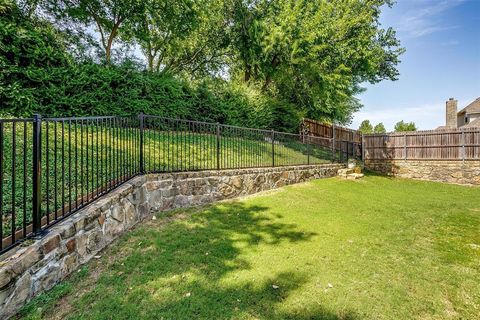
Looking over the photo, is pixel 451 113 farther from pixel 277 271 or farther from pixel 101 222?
pixel 101 222

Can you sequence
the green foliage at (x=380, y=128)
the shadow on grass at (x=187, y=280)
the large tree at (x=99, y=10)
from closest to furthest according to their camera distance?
the shadow on grass at (x=187, y=280) → the large tree at (x=99, y=10) → the green foliage at (x=380, y=128)

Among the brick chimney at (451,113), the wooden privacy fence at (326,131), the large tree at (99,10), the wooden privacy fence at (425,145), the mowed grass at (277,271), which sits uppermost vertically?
the large tree at (99,10)

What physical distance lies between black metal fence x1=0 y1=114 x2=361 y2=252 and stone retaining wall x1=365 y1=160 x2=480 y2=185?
5.31 metres

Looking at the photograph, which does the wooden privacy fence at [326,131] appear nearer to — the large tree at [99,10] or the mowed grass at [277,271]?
the large tree at [99,10]

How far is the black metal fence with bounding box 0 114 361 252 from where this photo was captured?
2678 millimetres

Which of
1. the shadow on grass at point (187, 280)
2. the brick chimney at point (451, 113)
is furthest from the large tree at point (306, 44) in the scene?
the brick chimney at point (451, 113)

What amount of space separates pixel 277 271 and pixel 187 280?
111cm

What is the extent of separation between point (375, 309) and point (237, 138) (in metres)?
5.91

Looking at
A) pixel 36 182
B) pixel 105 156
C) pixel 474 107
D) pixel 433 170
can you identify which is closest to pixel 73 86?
pixel 105 156

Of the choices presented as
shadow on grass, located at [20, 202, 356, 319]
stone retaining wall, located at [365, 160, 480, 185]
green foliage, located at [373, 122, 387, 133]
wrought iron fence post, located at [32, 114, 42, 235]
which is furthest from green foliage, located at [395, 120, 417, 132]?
wrought iron fence post, located at [32, 114, 42, 235]

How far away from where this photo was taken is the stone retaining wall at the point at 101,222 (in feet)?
7.28

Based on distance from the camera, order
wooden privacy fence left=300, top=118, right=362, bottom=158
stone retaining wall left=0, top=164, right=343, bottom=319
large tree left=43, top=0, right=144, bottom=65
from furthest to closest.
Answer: wooden privacy fence left=300, top=118, right=362, bottom=158, large tree left=43, top=0, right=144, bottom=65, stone retaining wall left=0, top=164, right=343, bottom=319

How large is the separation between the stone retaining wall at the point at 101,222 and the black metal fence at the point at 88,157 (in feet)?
0.61

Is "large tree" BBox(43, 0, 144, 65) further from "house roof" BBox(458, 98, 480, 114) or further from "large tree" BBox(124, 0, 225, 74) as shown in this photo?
"house roof" BBox(458, 98, 480, 114)
